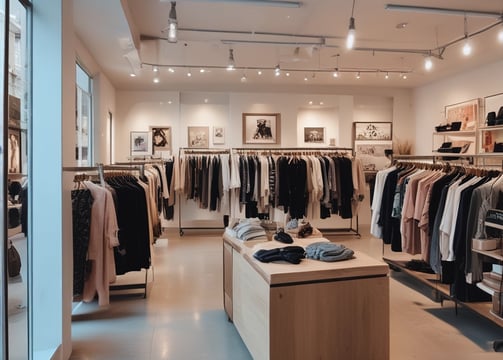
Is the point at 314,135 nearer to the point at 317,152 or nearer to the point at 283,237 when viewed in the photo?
the point at 317,152

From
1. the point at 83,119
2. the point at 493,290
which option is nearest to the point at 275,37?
the point at 83,119

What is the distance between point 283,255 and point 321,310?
433mm

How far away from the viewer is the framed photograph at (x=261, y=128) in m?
8.27

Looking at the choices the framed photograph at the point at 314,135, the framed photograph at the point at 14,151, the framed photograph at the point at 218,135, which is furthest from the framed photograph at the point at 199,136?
the framed photograph at the point at 14,151

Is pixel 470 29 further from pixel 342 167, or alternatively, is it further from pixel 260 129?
pixel 260 129

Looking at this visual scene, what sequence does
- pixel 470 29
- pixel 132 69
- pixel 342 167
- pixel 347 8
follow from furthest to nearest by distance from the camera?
pixel 342 167 → pixel 132 69 → pixel 470 29 → pixel 347 8

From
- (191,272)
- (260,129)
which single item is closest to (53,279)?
(191,272)

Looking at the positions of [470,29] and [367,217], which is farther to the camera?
[367,217]

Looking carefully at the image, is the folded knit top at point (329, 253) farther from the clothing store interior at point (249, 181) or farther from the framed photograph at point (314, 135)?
the framed photograph at point (314, 135)

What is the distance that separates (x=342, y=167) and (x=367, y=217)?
239 cm

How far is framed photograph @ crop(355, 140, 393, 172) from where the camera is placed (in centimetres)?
856

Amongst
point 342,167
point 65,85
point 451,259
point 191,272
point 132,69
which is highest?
point 132,69

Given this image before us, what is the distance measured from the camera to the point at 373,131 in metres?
8.70

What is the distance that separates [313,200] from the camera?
6.74 m
